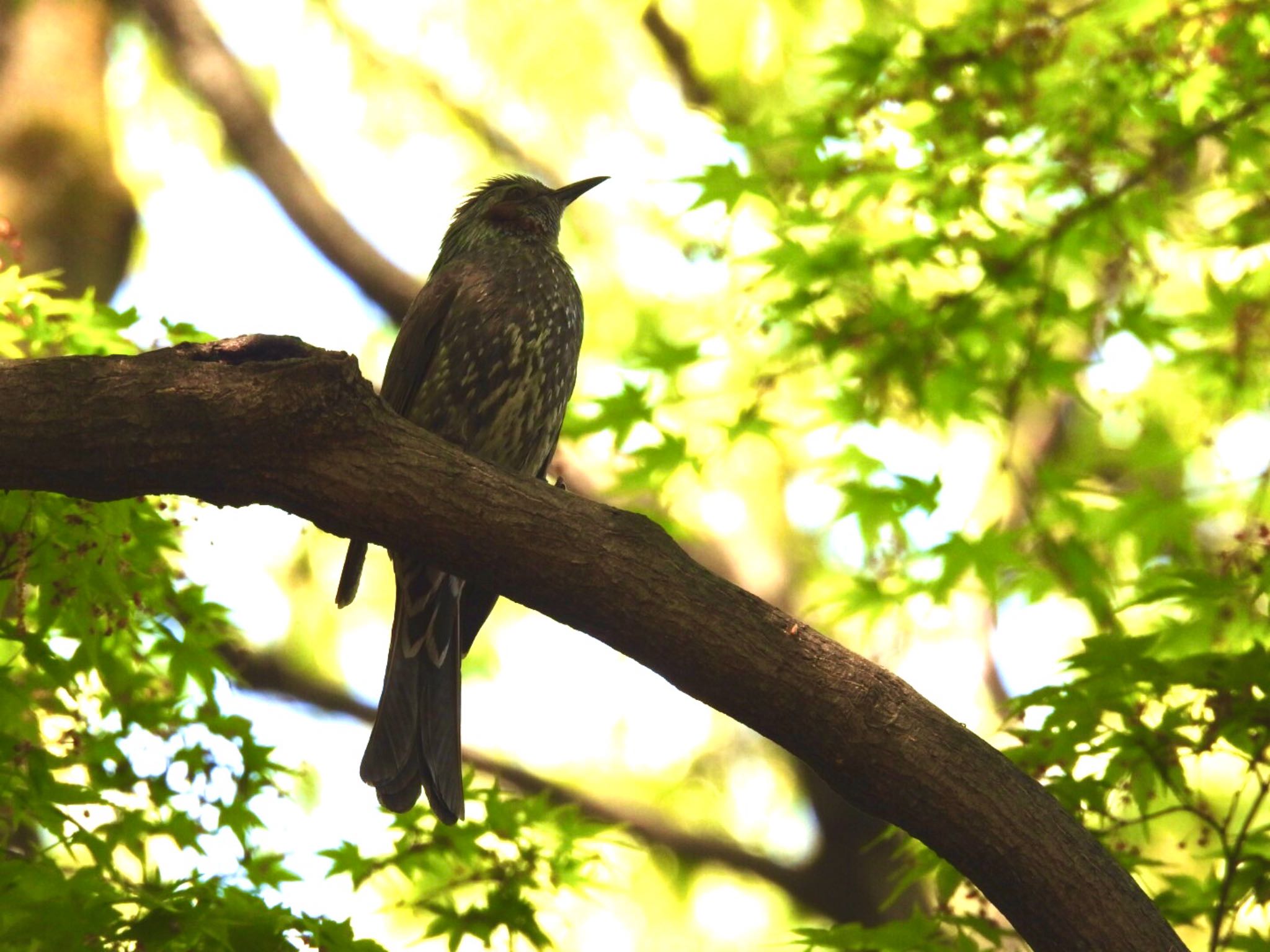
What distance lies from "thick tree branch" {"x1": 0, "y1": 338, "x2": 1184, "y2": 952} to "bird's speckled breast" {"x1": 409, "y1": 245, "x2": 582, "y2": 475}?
3.90 ft

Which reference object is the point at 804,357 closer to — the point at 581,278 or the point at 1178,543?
the point at 1178,543

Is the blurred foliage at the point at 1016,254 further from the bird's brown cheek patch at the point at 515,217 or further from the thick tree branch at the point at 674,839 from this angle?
the thick tree branch at the point at 674,839

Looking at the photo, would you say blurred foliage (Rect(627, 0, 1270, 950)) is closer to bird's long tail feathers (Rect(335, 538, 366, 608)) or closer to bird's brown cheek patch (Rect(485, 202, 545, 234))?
bird's brown cheek patch (Rect(485, 202, 545, 234))

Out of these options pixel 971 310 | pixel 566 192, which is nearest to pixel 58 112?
pixel 566 192

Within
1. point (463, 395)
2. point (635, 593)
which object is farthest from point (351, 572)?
point (635, 593)

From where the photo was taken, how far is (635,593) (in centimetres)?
256

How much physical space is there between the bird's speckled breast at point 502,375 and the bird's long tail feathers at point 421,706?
0.41 metres

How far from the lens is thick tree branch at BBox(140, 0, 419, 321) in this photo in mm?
6102

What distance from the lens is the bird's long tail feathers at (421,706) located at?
3270mm

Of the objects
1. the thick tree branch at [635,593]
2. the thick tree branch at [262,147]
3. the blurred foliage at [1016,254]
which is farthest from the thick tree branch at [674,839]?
the thick tree branch at [635,593]

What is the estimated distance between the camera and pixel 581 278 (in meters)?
7.46

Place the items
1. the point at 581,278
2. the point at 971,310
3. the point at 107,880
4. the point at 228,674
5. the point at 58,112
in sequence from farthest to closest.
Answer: the point at 581,278, the point at 58,112, the point at 971,310, the point at 228,674, the point at 107,880

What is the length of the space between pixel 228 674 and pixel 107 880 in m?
0.54

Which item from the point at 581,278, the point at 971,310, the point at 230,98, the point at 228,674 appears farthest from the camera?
the point at 581,278
